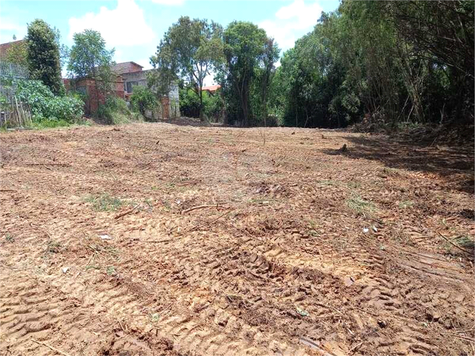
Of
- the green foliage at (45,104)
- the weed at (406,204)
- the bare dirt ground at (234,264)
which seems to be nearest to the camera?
the bare dirt ground at (234,264)

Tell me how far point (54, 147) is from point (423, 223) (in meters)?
7.95

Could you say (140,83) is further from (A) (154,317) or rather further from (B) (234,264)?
(A) (154,317)

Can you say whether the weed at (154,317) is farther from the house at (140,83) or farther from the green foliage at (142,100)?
the house at (140,83)

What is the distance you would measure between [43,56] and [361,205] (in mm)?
18837

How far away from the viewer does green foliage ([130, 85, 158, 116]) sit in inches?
1097

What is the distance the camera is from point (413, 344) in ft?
8.23

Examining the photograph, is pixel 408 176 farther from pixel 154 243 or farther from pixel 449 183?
pixel 154 243

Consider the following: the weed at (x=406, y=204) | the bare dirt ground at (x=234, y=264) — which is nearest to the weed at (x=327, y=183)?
the bare dirt ground at (x=234, y=264)

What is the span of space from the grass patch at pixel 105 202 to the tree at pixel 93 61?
58.3 ft

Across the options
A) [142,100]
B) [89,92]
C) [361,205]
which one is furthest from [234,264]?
[142,100]

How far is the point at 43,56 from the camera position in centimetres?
1898

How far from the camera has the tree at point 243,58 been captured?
28.4m

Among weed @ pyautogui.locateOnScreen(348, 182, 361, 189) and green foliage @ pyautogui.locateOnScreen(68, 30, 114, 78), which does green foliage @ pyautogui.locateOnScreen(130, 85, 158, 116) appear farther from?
weed @ pyautogui.locateOnScreen(348, 182, 361, 189)

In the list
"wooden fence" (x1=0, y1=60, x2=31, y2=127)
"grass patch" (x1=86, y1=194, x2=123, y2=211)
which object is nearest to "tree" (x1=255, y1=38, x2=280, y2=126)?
"wooden fence" (x1=0, y1=60, x2=31, y2=127)
